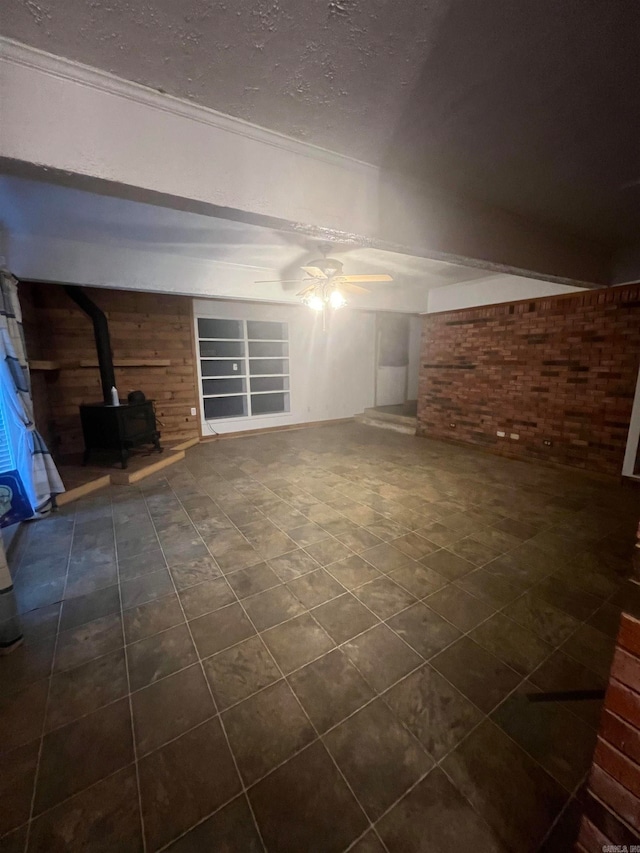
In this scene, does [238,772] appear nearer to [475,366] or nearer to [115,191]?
[115,191]

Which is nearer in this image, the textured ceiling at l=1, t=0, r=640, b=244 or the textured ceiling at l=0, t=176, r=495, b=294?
the textured ceiling at l=1, t=0, r=640, b=244

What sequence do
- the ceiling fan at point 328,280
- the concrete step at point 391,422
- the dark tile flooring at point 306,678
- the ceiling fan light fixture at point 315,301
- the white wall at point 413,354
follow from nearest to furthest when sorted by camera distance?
the dark tile flooring at point 306,678 → the ceiling fan at point 328,280 → the ceiling fan light fixture at point 315,301 → the concrete step at point 391,422 → the white wall at point 413,354

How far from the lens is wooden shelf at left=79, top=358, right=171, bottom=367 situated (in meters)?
4.71

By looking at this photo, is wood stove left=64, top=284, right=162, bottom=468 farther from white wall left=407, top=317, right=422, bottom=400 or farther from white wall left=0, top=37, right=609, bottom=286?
white wall left=407, top=317, right=422, bottom=400

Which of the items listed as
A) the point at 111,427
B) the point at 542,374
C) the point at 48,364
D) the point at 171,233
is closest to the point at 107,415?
the point at 111,427

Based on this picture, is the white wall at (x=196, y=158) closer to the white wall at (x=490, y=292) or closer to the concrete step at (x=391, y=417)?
the white wall at (x=490, y=292)

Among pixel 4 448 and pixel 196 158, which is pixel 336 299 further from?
pixel 4 448

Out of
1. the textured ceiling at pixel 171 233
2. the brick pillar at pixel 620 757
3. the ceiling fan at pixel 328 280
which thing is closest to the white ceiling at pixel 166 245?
the textured ceiling at pixel 171 233

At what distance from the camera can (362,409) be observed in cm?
767

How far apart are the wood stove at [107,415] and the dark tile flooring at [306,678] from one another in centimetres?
128

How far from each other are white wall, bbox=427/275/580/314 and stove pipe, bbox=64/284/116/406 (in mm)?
5034

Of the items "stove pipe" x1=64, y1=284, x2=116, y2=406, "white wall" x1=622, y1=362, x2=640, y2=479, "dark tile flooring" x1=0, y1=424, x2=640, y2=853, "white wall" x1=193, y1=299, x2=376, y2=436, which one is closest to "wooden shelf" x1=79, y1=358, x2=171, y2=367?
"stove pipe" x1=64, y1=284, x2=116, y2=406

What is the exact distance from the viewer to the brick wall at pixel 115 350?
4422 mm

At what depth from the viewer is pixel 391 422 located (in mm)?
6801
